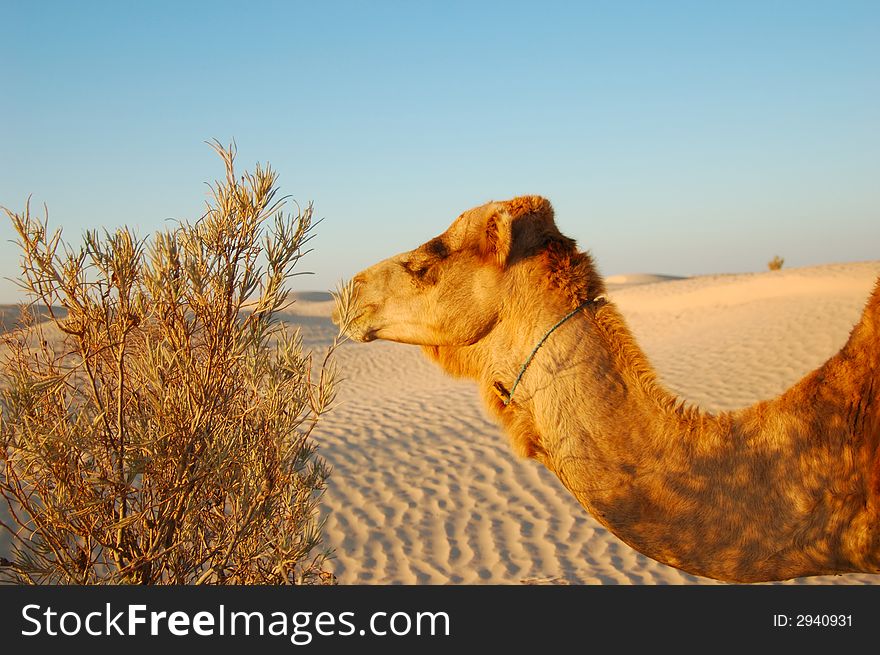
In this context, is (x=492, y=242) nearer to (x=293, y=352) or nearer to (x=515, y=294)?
(x=515, y=294)

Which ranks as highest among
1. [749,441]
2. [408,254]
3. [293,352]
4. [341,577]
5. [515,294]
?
[408,254]

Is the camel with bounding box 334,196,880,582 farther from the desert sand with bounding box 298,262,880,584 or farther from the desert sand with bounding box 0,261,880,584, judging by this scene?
the desert sand with bounding box 0,261,880,584

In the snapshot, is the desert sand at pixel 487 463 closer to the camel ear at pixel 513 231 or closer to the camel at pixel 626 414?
the camel at pixel 626 414

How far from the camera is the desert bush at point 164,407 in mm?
2758

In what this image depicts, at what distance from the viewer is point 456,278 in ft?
9.05

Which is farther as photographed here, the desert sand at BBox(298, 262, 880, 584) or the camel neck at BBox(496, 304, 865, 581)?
the desert sand at BBox(298, 262, 880, 584)

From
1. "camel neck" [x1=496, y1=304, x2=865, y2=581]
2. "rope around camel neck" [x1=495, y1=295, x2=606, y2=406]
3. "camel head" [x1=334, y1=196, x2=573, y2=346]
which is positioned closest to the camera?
"camel neck" [x1=496, y1=304, x2=865, y2=581]

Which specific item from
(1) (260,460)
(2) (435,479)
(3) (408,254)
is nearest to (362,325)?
(3) (408,254)

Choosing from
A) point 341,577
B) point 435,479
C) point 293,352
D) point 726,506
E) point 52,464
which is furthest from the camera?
point 435,479

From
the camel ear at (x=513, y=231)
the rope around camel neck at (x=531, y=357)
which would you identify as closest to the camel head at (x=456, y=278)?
the camel ear at (x=513, y=231)

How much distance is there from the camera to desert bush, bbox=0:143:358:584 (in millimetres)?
2758

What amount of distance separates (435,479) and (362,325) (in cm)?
668

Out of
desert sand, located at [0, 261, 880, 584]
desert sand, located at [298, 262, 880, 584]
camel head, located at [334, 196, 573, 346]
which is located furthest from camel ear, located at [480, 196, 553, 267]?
desert sand, located at [0, 261, 880, 584]

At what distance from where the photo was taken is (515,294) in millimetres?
2678
